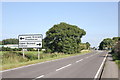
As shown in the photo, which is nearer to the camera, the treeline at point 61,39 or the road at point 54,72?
the road at point 54,72

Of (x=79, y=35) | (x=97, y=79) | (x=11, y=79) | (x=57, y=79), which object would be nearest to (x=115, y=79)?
(x=97, y=79)

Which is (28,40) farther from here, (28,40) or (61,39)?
(61,39)

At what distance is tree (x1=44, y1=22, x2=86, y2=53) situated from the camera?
68500 millimetres

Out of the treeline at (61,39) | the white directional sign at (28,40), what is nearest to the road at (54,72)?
the white directional sign at (28,40)

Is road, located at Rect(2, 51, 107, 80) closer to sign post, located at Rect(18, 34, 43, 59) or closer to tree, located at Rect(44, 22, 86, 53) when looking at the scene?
sign post, located at Rect(18, 34, 43, 59)

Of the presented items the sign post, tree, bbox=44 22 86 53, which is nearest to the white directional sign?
the sign post

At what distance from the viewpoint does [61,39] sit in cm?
6981

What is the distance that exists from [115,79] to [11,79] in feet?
18.5

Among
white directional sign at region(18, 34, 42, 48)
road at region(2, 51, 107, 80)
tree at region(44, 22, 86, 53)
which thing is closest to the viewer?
road at region(2, 51, 107, 80)

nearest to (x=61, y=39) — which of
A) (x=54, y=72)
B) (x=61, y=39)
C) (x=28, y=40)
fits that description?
(x=61, y=39)

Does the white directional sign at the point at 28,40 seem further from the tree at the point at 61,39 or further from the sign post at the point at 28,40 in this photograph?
the tree at the point at 61,39

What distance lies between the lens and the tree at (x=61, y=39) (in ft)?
225

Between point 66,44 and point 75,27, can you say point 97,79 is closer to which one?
point 66,44

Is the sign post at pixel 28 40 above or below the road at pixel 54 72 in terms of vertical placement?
above
